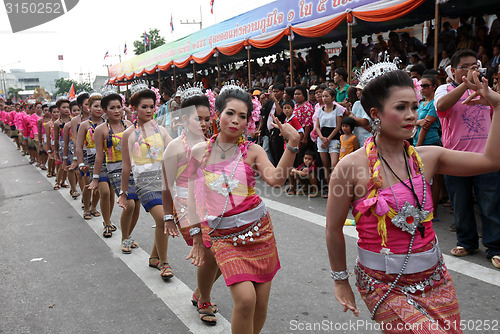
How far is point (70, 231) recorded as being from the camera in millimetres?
6434

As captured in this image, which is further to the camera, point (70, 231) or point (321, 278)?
point (70, 231)

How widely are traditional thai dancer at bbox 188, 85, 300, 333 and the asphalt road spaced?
2.66ft

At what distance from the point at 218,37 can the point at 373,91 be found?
1444 cm

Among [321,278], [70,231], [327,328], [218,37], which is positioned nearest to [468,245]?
[321,278]

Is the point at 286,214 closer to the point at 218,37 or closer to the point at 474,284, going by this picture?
the point at 474,284

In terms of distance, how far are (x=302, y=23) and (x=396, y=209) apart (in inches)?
388

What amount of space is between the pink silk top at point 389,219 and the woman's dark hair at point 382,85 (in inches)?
14.6

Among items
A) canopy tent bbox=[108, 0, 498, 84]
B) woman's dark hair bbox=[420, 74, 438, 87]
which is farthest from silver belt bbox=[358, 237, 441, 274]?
canopy tent bbox=[108, 0, 498, 84]

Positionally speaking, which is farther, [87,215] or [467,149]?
[87,215]

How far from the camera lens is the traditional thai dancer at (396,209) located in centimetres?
206

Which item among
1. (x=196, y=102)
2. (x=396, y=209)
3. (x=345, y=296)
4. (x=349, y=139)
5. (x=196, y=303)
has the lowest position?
(x=196, y=303)

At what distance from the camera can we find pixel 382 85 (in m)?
2.17
